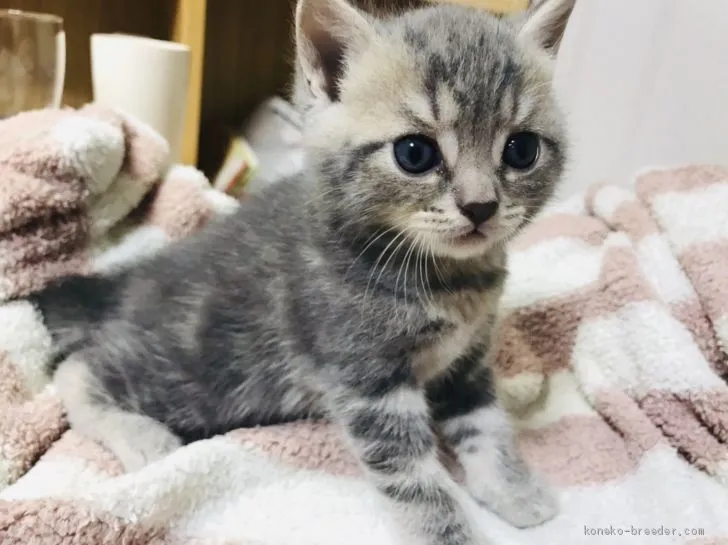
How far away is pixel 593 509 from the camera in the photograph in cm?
79

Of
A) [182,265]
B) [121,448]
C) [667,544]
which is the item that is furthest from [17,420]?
[667,544]

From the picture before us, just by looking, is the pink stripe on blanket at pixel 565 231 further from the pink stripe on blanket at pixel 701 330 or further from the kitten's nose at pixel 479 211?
the kitten's nose at pixel 479 211

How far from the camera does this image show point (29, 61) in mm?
1119

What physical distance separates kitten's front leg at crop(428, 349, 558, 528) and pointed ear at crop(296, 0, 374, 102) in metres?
0.38

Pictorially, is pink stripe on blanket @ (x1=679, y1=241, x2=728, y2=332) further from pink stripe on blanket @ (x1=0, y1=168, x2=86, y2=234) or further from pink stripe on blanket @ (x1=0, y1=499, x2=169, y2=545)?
pink stripe on blanket @ (x1=0, y1=168, x2=86, y2=234)

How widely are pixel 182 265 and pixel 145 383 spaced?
16 cm

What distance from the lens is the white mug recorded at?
122cm

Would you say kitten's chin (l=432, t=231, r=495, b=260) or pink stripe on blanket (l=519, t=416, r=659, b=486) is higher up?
kitten's chin (l=432, t=231, r=495, b=260)

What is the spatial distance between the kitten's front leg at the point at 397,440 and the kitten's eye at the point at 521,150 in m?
0.25

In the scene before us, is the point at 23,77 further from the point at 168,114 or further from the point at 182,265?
the point at 182,265

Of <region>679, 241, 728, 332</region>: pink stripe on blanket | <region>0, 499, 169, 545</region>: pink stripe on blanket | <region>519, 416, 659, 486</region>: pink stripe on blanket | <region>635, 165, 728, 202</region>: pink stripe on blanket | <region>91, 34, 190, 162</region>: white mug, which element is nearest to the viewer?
<region>0, 499, 169, 545</region>: pink stripe on blanket

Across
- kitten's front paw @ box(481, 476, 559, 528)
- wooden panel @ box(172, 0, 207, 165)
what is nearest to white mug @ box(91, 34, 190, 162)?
wooden panel @ box(172, 0, 207, 165)

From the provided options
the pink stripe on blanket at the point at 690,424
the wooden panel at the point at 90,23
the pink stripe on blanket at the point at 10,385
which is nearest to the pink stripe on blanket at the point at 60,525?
the pink stripe on blanket at the point at 10,385

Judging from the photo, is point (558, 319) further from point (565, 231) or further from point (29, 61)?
point (29, 61)
